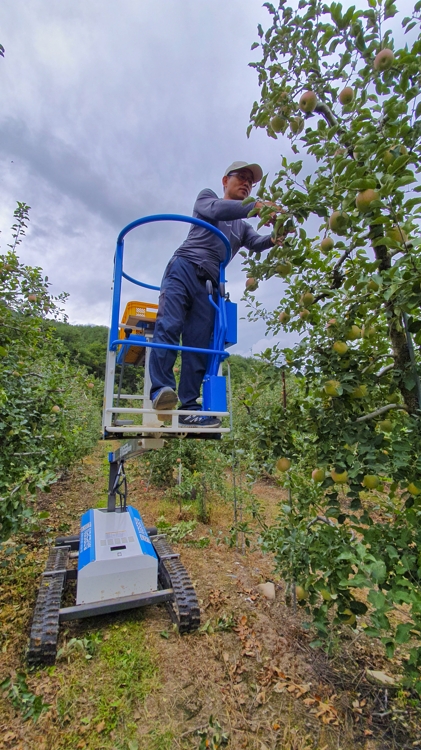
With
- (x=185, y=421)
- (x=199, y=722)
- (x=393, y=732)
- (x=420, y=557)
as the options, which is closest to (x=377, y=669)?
(x=393, y=732)

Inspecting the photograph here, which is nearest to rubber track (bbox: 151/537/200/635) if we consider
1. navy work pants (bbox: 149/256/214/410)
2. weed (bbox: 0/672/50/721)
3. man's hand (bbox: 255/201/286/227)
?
weed (bbox: 0/672/50/721)

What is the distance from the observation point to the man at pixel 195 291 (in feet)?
7.66

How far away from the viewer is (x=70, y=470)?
8664mm

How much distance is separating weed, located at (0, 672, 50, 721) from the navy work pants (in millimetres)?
1866

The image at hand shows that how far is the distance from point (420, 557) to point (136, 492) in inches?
260

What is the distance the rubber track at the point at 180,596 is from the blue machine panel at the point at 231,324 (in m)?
1.93

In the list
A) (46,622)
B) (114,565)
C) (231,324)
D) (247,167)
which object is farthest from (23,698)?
(247,167)

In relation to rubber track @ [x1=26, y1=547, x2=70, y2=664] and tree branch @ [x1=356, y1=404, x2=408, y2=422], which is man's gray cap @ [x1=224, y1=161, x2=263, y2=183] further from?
rubber track @ [x1=26, y1=547, x2=70, y2=664]

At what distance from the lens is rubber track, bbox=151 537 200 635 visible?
8.55 ft

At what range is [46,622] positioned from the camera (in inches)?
92.8

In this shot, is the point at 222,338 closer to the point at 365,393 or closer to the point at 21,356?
the point at 365,393

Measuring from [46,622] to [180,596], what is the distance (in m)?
0.93

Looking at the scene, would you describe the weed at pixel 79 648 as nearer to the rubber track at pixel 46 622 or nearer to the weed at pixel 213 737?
the rubber track at pixel 46 622

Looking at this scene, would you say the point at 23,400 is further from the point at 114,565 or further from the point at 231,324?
the point at 231,324
